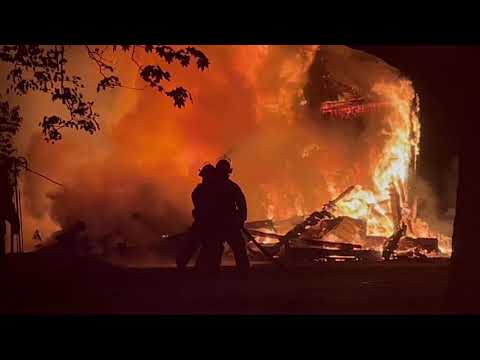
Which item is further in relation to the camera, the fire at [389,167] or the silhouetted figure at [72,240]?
the fire at [389,167]

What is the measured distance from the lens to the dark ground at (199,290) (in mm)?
7637

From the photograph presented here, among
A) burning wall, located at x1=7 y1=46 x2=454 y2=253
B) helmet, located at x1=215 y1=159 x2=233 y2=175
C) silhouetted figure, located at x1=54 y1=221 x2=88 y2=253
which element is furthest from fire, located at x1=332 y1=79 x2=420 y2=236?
silhouetted figure, located at x1=54 y1=221 x2=88 y2=253

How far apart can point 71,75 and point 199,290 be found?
2862 mm

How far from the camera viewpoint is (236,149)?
826cm

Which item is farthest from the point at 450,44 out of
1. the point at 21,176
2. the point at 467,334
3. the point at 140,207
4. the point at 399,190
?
the point at 21,176

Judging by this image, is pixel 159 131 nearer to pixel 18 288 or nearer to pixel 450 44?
pixel 18 288

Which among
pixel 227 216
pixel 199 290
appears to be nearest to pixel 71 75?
pixel 227 216

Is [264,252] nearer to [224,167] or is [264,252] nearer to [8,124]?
[224,167]

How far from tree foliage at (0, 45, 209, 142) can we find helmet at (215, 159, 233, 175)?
81 cm

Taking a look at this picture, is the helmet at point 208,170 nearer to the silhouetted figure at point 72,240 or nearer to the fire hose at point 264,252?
the fire hose at point 264,252

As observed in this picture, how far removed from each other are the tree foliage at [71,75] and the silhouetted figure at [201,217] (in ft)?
3.09

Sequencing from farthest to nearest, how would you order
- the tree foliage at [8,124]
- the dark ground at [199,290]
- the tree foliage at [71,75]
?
the tree foliage at [8,124] < the tree foliage at [71,75] < the dark ground at [199,290]

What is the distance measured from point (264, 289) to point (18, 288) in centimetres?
278

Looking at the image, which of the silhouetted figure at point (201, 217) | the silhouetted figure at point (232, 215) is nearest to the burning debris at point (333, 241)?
the silhouetted figure at point (232, 215)
